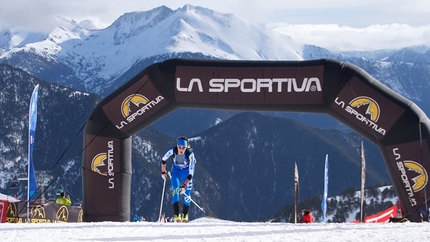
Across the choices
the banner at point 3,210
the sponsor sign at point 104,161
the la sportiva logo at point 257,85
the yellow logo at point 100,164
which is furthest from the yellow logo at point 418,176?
Answer: the banner at point 3,210

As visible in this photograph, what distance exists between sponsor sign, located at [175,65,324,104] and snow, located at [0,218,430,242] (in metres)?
4.87

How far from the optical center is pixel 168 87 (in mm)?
15383

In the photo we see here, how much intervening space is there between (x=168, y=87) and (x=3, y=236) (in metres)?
7.17

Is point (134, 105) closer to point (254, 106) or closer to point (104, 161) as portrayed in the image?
point (104, 161)

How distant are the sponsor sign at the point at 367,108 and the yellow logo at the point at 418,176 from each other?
2.69ft

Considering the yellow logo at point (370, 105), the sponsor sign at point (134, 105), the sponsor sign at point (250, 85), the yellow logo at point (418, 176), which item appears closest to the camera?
the yellow logo at point (418, 176)

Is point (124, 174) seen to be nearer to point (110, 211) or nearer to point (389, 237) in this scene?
point (110, 211)

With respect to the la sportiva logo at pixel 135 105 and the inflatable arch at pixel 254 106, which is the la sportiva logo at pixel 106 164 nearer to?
the inflatable arch at pixel 254 106

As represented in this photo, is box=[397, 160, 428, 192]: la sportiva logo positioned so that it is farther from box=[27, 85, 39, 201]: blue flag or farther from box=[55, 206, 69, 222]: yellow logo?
box=[27, 85, 39, 201]: blue flag

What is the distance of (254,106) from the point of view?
15.3m

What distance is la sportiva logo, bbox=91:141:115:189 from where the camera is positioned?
52.0 feet

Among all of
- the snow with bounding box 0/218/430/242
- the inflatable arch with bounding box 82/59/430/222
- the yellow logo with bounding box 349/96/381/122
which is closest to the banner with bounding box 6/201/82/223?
the inflatable arch with bounding box 82/59/430/222

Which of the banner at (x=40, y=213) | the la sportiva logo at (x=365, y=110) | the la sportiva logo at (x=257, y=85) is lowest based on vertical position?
the banner at (x=40, y=213)

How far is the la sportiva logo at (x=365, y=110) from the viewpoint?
560 inches
